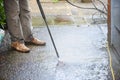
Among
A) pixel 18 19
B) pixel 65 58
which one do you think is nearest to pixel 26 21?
pixel 18 19

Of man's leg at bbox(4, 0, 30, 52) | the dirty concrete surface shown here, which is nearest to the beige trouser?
man's leg at bbox(4, 0, 30, 52)

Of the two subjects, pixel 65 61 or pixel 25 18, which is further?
pixel 25 18

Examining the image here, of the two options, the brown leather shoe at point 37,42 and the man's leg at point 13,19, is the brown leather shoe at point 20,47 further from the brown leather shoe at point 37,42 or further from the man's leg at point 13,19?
the brown leather shoe at point 37,42

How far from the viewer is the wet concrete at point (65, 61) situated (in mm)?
4645

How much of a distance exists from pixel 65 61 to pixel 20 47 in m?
0.94

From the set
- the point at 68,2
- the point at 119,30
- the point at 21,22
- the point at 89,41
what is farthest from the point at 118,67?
the point at 68,2

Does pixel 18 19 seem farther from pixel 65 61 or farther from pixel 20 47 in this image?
pixel 65 61

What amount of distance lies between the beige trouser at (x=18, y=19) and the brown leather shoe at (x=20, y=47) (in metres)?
0.07

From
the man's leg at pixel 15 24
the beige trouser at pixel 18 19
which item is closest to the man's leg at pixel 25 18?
the beige trouser at pixel 18 19

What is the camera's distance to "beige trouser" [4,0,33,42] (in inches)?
217

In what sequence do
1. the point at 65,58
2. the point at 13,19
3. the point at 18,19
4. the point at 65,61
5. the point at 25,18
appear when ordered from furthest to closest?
the point at 25,18
the point at 18,19
the point at 13,19
the point at 65,58
the point at 65,61

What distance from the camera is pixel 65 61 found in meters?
5.16

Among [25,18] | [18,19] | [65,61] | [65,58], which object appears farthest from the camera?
[25,18]

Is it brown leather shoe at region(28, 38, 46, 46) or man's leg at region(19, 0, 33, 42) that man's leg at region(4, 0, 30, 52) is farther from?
brown leather shoe at region(28, 38, 46, 46)
